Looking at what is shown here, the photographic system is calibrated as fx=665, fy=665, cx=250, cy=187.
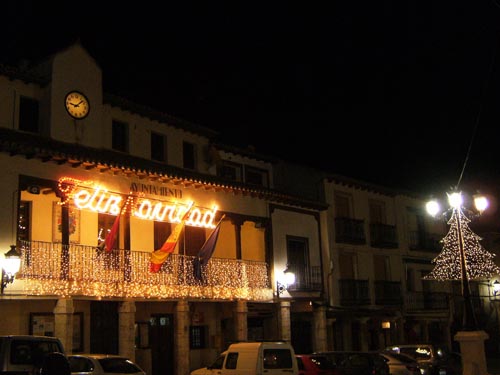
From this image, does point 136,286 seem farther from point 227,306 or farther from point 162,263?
point 227,306

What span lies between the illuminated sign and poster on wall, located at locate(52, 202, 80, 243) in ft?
3.37

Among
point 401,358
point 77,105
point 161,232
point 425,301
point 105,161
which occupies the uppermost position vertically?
point 77,105

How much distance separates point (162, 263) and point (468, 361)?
10.4 meters

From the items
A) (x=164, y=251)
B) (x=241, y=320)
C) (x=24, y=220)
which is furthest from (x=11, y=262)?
(x=241, y=320)

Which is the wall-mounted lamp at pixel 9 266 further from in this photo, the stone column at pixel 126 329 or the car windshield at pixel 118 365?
the stone column at pixel 126 329

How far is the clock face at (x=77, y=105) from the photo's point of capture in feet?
73.8

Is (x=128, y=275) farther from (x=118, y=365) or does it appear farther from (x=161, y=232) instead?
(x=118, y=365)

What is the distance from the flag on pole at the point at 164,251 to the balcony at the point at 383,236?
653 inches

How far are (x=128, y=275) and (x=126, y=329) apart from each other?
69.4 inches

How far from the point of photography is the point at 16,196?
19.5 meters

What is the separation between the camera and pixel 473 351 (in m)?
18.9

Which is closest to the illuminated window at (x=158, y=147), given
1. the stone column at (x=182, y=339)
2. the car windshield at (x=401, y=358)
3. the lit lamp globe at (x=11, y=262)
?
the stone column at (x=182, y=339)

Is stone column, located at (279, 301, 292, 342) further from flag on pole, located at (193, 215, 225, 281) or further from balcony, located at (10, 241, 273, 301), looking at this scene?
flag on pole, located at (193, 215, 225, 281)

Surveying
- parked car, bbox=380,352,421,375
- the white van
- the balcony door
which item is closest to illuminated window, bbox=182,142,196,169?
the balcony door
